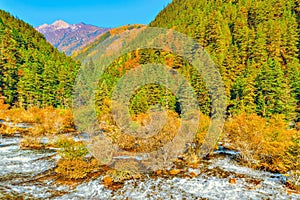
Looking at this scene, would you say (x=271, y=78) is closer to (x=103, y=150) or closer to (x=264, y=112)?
(x=264, y=112)

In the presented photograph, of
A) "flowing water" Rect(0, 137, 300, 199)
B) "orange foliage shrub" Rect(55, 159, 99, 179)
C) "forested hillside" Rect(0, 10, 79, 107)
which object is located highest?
"forested hillside" Rect(0, 10, 79, 107)

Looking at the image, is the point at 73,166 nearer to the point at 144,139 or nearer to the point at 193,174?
the point at 144,139

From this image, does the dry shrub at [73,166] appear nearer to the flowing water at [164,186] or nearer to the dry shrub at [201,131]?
the flowing water at [164,186]

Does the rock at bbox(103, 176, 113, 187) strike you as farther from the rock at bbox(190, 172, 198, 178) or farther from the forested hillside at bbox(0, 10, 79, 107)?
the forested hillside at bbox(0, 10, 79, 107)

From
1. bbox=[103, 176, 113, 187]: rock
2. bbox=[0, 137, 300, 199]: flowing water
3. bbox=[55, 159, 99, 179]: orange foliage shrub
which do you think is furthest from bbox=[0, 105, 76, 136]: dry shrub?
bbox=[103, 176, 113, 187]: rock

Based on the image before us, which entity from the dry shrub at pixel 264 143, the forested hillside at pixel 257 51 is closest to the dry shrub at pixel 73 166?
the dry shrub at pixel 264 143

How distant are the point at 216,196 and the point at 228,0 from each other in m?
103

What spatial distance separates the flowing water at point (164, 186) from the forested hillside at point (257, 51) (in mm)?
29113

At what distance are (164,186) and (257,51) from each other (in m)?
53.9

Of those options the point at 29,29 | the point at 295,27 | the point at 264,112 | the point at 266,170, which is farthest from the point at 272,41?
the point at 29,29

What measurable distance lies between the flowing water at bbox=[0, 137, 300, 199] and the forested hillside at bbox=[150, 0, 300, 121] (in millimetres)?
29113

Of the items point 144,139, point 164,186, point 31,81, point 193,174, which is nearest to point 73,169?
point 164,186

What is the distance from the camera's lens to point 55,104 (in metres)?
63.7

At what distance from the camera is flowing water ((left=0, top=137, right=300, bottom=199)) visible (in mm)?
12805
